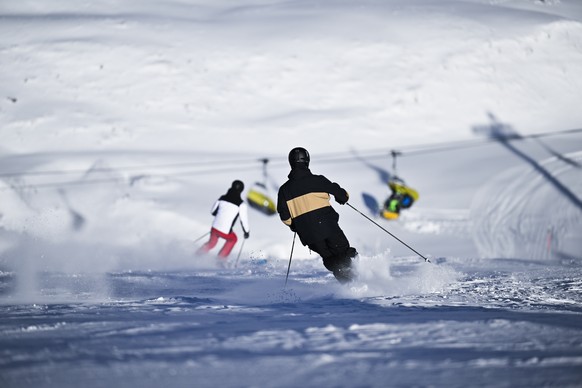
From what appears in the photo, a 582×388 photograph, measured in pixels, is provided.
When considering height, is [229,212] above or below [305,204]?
above

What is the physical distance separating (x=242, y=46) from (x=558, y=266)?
17340mm

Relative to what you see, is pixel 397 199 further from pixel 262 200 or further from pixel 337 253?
pixel 337 253

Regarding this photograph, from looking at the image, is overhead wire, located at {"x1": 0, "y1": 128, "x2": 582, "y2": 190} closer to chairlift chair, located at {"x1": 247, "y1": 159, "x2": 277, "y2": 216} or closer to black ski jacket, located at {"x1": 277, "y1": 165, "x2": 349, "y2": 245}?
chairlift chair, located at {"x1": 247, "y1": 159, "x2": 277, "y2": 216}

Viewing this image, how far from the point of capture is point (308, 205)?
701 centimetres

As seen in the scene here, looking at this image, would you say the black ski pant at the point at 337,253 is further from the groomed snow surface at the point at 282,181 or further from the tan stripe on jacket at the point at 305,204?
the tan stripe on jacket at the point at 305,204

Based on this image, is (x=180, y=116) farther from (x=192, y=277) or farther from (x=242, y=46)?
(x=192, y=277)

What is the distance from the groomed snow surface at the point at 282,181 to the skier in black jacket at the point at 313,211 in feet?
1.13

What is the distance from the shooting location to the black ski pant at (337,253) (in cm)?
705

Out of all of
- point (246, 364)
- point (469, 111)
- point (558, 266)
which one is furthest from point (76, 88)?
point (246, 364)

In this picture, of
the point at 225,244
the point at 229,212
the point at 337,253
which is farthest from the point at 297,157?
the point at 225,244

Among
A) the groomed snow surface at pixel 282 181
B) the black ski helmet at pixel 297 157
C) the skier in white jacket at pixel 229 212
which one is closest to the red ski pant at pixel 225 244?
the skier in white jacket at pixel 229 212

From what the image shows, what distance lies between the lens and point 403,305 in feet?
19.3

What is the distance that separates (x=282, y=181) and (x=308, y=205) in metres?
9.65

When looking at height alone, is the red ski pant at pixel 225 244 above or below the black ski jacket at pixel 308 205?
below
